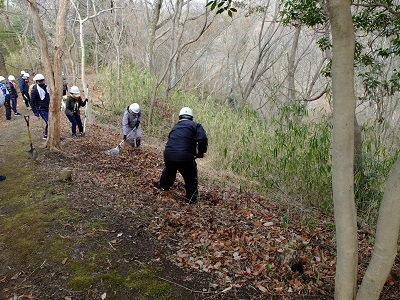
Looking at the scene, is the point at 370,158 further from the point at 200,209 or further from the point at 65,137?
the point at 65,137

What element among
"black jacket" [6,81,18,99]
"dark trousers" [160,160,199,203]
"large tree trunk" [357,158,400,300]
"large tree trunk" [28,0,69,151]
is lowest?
"dark trousers" [160,160,199,203]

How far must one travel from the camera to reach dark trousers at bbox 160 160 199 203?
17.5 feet

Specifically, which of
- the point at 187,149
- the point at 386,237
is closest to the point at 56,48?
the point at 187,149

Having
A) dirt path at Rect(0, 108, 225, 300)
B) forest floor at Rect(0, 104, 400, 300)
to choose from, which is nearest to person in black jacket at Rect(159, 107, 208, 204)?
→ forest floor at Rect(0, 104, 400, 300)

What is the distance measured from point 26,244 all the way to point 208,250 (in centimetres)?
239

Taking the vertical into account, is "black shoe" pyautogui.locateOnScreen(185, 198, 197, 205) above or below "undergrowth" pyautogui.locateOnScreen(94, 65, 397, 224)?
below

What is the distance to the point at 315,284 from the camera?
11.2ft

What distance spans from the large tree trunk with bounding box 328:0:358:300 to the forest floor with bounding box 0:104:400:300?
0.95 m

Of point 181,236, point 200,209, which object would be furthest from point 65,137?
point 181,236

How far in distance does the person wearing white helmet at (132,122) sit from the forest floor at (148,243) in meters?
2.11

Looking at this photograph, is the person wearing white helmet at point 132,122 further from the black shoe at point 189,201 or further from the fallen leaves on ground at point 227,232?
the black shoe at point 189,201

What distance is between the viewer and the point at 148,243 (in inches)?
160

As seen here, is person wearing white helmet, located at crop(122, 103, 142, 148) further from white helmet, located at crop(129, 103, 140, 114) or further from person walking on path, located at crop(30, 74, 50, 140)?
person walking on path, located at crop(30, 74, 50, 140)

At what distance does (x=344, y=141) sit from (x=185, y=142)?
11.0 ft
